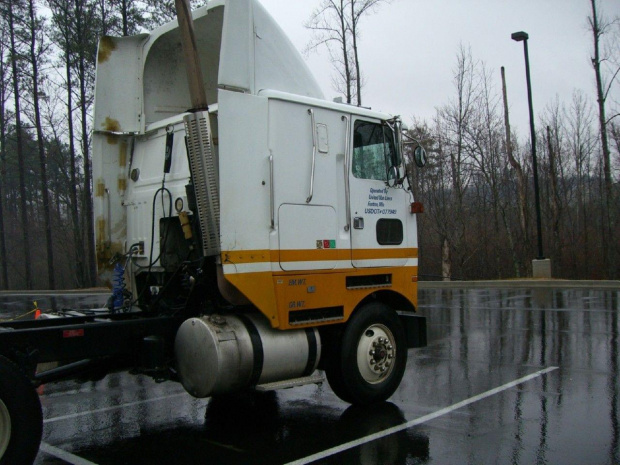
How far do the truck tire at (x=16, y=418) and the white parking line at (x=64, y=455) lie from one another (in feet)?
2.45

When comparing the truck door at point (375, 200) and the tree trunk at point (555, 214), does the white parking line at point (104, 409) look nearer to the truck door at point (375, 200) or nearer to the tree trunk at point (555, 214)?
the truck door at point (375, 200)

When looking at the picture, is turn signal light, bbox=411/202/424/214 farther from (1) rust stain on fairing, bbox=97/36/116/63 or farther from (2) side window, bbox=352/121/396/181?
(1) rust stain on fairing, bbox=97/36/116/63

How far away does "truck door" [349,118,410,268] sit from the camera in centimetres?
637

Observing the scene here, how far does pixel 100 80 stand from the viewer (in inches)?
266

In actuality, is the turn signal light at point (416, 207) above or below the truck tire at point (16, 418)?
above

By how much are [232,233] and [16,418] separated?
7.06 feet

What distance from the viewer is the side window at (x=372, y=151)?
6516mm

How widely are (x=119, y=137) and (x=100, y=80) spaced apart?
2.10 ft

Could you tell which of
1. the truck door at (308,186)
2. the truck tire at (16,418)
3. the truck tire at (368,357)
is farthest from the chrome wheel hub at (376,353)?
the truck tire at (16,418)

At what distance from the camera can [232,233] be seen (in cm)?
534

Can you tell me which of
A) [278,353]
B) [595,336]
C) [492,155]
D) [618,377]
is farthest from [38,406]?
[492,155]

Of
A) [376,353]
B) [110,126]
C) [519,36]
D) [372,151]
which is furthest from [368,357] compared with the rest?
[519,36]

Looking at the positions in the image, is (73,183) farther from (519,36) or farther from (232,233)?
(232,233)

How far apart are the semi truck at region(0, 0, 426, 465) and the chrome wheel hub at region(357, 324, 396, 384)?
18 millimetres
